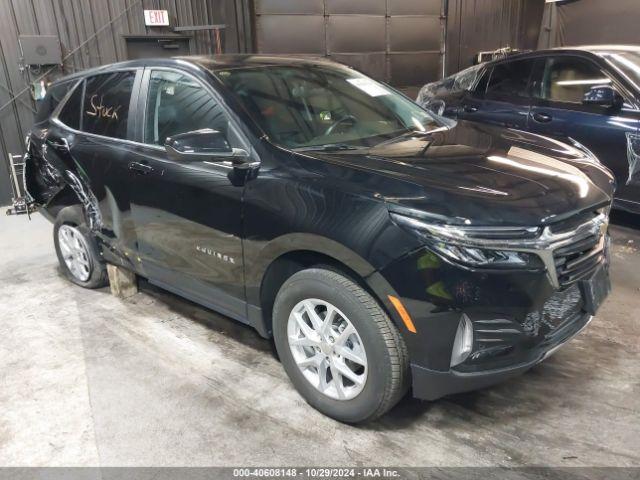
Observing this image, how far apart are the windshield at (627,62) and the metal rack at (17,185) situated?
6.15 metres

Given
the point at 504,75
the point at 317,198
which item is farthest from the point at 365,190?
the point at 504,75

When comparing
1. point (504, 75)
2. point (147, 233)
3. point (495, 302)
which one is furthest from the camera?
point (504, 75)

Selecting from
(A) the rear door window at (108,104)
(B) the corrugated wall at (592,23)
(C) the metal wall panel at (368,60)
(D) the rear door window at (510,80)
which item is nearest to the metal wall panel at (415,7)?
(C) the metal wall panel at (368,60)

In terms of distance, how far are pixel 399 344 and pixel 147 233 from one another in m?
1.69

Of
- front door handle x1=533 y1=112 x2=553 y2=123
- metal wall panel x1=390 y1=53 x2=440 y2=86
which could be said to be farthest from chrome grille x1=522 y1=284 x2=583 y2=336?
metal wall panel x1=390 y1=53 x2=440 y2=86

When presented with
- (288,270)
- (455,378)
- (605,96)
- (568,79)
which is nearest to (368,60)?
(568,79)

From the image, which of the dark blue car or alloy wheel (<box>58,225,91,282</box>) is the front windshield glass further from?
alloy wheel (<box>58,225,91,282</box>)

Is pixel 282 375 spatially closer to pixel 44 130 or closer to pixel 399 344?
pixel 399 344

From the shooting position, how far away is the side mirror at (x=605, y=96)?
4.07 meters

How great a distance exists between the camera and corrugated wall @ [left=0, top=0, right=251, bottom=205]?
6359 millimetres

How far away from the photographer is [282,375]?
8.77 feet

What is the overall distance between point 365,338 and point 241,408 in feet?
2.66

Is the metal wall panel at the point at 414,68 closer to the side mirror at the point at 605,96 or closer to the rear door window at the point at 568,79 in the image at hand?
the rear door window at the point at 568,79

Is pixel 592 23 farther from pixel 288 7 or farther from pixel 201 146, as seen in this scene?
pixel 201 146
